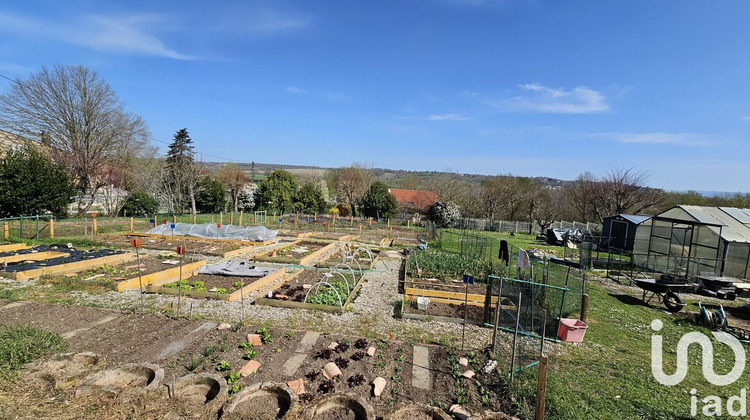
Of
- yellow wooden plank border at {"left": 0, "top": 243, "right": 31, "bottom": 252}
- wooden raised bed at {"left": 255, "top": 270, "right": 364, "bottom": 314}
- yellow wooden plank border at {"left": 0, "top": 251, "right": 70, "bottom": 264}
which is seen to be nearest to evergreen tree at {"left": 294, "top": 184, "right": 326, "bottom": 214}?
Answer: yellow wooden plank border at {"left": 0, "top": 243, "right": 31, "bottom": 252}

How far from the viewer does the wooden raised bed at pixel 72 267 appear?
891 cm

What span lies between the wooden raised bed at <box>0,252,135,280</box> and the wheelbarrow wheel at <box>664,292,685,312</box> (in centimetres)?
1674

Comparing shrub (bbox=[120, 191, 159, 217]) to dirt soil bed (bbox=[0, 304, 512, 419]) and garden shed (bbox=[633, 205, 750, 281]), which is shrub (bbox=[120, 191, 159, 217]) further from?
garden shed (bbox=[633, 205, 750, 281])

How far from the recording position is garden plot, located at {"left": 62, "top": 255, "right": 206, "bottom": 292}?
28.5 feet

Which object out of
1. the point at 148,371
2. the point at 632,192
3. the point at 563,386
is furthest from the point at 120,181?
the point at 632,192

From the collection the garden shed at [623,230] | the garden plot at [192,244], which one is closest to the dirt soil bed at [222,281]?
the garden plot at [192,244]

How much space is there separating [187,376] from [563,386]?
17.1 ft

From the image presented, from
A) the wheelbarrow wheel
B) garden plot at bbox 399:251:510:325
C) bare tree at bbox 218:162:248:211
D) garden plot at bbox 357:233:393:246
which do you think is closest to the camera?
garden plot at bbox 399:251:510:325

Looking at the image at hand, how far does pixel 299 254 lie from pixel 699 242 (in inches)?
648

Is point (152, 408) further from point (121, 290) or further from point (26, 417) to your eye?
point (121, 290)

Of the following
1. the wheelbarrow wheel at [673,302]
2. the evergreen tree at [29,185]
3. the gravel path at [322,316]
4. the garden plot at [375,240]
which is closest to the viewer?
the gravel path at [322,316]

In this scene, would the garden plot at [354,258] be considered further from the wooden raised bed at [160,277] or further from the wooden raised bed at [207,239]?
the wooden raised bed at [160,277]

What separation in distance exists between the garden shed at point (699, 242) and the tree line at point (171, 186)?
15.6 metres

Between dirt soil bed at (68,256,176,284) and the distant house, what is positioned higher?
the distant house
